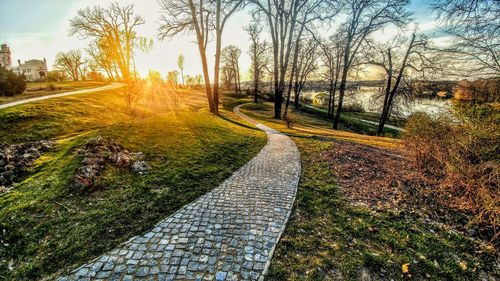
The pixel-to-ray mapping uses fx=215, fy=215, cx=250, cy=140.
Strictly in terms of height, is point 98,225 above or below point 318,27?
below

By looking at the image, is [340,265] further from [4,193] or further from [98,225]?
[4,193]

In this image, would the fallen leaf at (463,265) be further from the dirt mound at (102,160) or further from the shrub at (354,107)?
the shrub at (354,107)

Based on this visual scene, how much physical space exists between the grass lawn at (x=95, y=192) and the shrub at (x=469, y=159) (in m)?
5.99

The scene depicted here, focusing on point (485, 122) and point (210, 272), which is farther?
point (485, 122)

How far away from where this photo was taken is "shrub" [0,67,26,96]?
15818 mm

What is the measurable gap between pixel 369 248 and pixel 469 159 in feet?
11.0

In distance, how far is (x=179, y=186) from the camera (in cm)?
619

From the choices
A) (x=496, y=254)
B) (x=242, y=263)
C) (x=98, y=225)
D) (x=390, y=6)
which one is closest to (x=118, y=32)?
(x=390, y=6)

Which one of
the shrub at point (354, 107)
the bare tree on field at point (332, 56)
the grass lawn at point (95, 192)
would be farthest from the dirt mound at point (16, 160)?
the shrub at point (354, 107)

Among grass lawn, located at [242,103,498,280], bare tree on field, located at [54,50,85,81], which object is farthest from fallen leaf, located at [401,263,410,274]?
bare tree on field, located at [54,50,85,81]

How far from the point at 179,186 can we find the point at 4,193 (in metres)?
4.17

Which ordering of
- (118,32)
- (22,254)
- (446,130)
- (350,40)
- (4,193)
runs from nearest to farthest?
(22,254) → (4,193) → (446,130) → (350,40) → (118,32)

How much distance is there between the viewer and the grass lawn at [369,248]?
344 centimetres

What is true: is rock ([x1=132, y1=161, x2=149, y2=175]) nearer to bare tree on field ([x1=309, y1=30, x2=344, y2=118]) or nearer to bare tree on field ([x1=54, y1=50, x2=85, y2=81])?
bare tree on field ([x1=309, y1=30, x2=344, y2=118])
